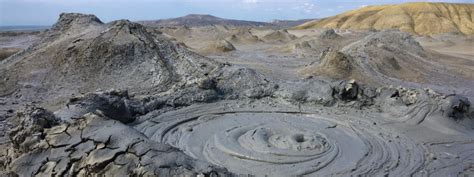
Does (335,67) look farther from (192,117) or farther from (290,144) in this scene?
(290,144)

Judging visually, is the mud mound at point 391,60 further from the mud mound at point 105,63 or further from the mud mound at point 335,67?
the mud mound at point 105,63

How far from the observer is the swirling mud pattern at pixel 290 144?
17.1 ft

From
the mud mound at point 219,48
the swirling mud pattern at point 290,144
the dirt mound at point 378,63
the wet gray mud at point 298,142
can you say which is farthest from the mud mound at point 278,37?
the swirling mud pattern at point 290,144

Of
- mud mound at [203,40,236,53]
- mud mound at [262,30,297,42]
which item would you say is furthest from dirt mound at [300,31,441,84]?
mud mound at [262,30,297,42]

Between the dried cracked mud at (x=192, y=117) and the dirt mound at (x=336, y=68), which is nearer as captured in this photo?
the dried cracked mud at (x=192, y=117)

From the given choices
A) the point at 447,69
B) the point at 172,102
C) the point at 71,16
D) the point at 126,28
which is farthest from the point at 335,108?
the point at 447,69

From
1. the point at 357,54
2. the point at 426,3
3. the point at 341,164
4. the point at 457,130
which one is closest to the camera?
the point at 341,164

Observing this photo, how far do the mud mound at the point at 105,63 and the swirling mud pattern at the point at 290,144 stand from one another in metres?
2.20

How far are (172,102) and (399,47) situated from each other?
39.1ft

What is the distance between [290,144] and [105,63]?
5.31m

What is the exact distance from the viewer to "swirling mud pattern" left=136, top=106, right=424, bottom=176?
17.1ft

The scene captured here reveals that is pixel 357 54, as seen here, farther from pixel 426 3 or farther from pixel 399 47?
pixel 426 3

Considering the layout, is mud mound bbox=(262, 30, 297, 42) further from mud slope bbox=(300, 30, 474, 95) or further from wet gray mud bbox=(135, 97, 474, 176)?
wet gray mud bbox=(135, 97, 474, 176)

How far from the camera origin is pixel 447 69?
594 inches
